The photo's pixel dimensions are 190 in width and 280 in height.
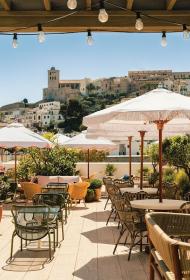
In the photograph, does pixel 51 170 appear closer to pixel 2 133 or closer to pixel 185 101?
pixel 2 133

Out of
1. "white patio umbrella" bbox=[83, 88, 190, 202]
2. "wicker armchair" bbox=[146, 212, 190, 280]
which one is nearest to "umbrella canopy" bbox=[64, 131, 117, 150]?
"white patio umbrella" bbox=[83, 88, 190, 202]

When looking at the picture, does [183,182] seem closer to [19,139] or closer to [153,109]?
[19,139]

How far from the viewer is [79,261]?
6.08 m

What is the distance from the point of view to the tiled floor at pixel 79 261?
535 cm

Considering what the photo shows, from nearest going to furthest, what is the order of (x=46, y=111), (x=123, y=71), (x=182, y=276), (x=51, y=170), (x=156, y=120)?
1. (x=182, y=276)
2. (x=156, y=120)
3. (x=51, y=170)
4. (x=46, y=111)
5. (x=123, y=71)

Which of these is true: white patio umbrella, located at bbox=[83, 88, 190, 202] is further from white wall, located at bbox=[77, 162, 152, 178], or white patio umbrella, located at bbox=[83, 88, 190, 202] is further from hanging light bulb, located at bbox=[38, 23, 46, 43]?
white wall, located at bbox=[77, 162, 152, 178]

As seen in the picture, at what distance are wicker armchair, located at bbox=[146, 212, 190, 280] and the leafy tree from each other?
9320mm

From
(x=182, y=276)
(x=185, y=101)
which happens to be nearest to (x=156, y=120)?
(x=185, y=101)

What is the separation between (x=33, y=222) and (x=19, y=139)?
591 cm

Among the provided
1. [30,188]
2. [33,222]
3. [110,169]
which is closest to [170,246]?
[33,222]

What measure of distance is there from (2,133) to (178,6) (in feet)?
27.5

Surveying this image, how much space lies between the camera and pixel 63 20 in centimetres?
495

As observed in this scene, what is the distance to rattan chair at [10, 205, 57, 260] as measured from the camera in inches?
239

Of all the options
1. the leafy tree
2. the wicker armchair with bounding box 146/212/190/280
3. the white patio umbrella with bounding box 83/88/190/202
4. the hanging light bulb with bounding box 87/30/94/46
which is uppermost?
the hanging light bulb with bounding box 87/30/94/46
